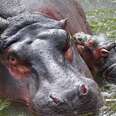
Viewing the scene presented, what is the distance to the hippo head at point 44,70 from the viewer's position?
595cm

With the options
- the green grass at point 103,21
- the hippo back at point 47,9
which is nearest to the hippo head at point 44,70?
the hippo back at point 47,9

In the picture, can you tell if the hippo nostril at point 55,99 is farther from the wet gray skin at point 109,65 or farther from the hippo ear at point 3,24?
the wet gray skin at point 109,65

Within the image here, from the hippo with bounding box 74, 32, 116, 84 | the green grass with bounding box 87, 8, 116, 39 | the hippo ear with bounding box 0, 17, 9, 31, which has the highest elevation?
the hippo ear with bounding box 0, 17, 9, 31

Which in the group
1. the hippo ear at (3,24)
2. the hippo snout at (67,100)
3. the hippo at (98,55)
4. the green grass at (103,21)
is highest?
the hippo ear at (3,24)

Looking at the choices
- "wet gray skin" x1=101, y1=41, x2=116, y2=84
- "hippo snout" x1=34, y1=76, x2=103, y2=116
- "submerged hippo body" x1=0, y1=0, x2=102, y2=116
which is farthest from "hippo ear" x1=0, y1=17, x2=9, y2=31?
"wet gray skin" x1=101, y1=41, x2=116, y2=84

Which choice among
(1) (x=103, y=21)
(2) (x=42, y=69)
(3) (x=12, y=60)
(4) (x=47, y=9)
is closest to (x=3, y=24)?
(3) (x=12, y=60)

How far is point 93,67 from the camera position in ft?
25.5

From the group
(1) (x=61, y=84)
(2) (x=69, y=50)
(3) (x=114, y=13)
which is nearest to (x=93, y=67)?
(2) (x=69, y=50)

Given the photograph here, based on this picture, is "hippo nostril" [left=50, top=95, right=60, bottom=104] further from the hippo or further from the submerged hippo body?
the hippo

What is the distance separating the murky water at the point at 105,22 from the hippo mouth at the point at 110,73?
0.18 metres

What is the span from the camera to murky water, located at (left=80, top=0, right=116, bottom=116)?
6.65 metres

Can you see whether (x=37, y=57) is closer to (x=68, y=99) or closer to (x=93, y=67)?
(x=68, y=99)

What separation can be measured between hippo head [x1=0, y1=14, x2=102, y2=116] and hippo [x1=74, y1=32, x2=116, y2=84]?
Answer: 2.39ft

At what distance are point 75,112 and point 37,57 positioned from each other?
74 centimetres
